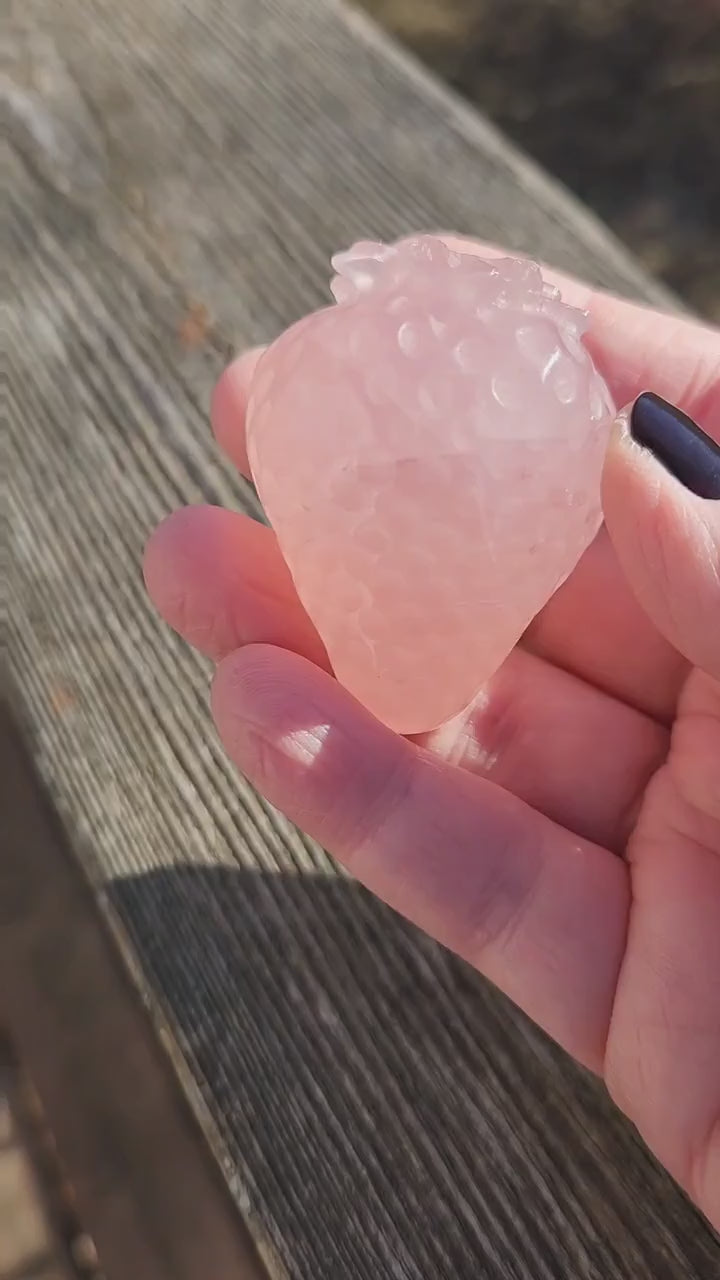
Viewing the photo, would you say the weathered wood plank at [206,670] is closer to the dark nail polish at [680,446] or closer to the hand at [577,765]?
the hand at [577,765]

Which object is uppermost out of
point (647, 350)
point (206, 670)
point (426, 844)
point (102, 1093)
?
point (647, 350)

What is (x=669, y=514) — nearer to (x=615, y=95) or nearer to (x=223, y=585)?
(x=223, y=585)

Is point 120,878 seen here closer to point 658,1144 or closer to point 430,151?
point 658,1144

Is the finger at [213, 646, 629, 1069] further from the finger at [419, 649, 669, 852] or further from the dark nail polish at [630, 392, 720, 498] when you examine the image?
the dark nail polish at [630, 392, 720, 498]

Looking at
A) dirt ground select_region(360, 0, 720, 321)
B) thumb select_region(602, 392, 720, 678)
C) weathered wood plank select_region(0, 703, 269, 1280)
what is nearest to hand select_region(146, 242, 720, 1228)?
thumb select_region(602, 392, 720, 678)

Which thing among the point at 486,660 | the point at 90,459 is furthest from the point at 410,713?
the point at 90,459

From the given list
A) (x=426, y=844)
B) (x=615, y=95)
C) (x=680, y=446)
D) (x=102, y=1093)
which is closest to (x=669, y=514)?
(x=680, y=446)

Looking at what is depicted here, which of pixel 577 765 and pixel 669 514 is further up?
pixel 669 514

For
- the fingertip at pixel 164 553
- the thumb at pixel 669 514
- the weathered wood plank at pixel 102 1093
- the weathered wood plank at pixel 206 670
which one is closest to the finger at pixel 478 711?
the fingertip at pixel 164 553
